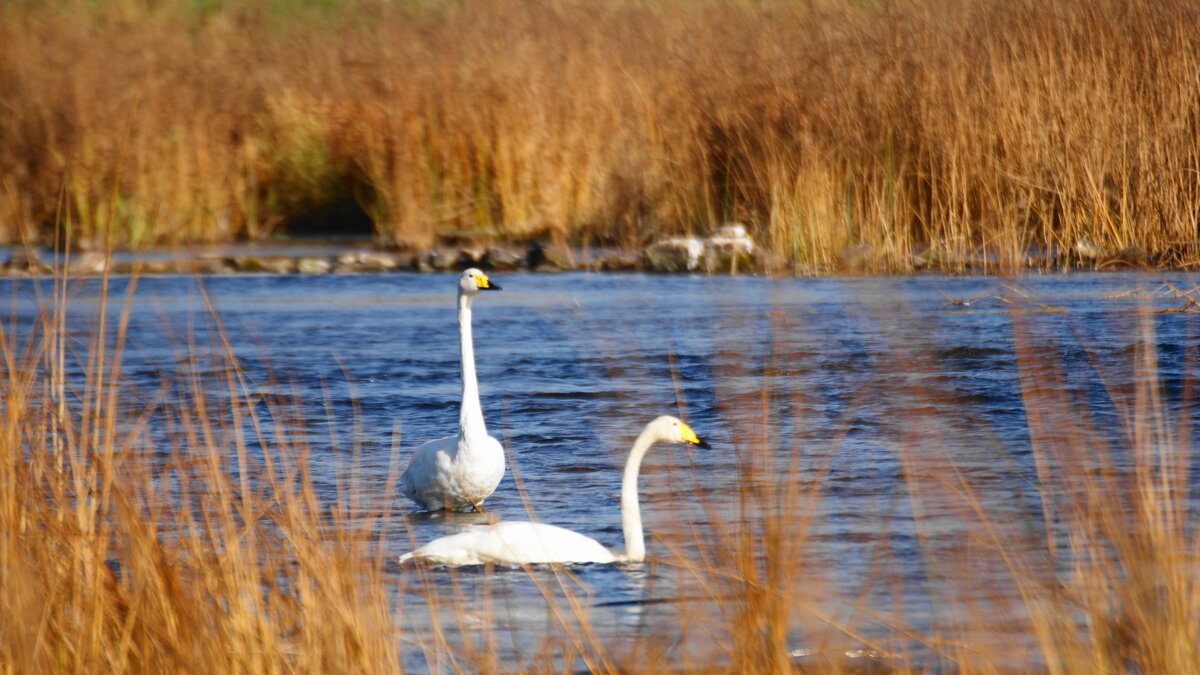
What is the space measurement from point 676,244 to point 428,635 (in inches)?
348

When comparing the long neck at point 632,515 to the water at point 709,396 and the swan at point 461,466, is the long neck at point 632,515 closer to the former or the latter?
the water at point 709,396

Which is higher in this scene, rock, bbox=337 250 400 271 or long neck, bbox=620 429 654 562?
rock, bbox=337 250 400 271

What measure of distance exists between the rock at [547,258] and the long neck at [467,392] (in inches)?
274

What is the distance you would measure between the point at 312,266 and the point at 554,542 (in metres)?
9.82

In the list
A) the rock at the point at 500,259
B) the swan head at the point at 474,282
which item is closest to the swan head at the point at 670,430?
the swan head at the point at 474,282

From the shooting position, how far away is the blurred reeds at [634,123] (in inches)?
409

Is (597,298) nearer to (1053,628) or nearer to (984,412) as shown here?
(984,412)

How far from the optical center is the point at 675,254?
41.7 ft

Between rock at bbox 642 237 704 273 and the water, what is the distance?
27 centimetres

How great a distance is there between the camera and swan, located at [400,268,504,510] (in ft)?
18.3

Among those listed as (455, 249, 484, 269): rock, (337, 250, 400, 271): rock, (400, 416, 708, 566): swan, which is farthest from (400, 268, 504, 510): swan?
(337, 250, 400, 271): rock

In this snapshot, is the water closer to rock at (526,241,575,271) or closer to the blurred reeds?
rock at (526,241,575,271)

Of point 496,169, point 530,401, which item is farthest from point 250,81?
point 530,401

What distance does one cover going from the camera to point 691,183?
12922 millimetres
